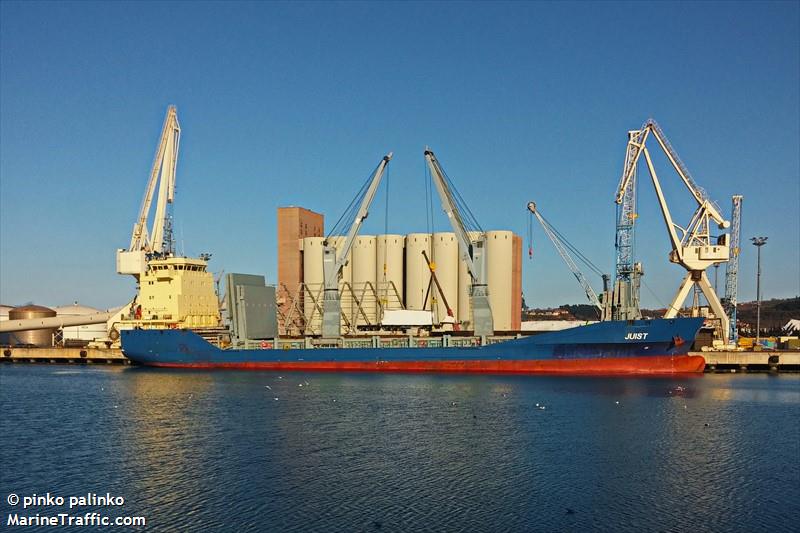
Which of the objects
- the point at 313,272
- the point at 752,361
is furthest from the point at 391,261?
the point at 752,361

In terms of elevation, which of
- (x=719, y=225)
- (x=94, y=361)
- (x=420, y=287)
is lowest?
(x=94, y=361)

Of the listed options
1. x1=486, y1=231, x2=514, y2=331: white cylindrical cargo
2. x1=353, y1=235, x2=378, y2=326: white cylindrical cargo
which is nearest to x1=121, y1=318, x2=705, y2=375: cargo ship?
x1=486, y1=231, x2=514, y2=331: white cylindrical cargo

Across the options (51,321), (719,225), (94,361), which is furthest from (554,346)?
(51,321)

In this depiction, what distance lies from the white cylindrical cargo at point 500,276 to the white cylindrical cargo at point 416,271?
22.3 feet

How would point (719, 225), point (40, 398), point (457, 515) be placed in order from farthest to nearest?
point (719, 225) < point (40, 398) < point (457, 515)

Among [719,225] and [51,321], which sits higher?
[719,225]

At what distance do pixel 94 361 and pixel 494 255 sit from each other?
4212cm

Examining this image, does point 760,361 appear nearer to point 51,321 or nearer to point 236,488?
point 236,488

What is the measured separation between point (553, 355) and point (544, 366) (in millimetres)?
1015

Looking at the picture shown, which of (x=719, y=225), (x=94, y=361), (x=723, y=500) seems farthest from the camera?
(x=94, y=361)

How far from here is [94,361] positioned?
66188mm

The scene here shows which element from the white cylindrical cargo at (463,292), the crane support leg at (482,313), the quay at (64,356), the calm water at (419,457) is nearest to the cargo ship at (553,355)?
the crane support leg at (482,313)

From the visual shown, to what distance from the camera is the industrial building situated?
70000 mm

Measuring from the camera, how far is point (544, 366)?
46.3m
